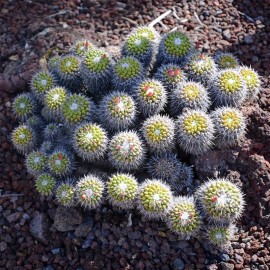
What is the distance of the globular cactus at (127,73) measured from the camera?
3.62m

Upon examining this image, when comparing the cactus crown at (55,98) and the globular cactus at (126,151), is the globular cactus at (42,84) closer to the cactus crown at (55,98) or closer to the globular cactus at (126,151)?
the cactus crown at (55,98)

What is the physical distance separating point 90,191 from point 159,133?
2.17 feet

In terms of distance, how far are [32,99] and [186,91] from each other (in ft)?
4.55

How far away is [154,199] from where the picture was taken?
10.6 ft

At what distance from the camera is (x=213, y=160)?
3617 millimetres

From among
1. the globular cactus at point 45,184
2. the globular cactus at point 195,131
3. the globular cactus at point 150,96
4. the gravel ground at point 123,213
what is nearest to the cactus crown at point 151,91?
the globular cactus at point 150,96

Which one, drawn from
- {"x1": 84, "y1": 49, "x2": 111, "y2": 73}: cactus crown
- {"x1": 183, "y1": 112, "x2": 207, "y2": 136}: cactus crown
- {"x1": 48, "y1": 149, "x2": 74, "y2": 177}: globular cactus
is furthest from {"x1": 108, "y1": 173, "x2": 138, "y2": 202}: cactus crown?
{"x1": 84, "y1": 49, "x2": 111, "y2": 73}: cactus crown

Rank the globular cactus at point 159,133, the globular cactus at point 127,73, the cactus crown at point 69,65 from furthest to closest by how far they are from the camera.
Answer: the cactus crown at point 69,65 < the globular cactus at point 127,73 < the globular cactus at point 159,133

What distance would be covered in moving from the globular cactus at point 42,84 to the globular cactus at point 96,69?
1.07ft

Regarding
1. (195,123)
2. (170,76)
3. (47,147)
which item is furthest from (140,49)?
(47,147)

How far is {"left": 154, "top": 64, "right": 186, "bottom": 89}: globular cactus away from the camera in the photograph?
11.9 ft

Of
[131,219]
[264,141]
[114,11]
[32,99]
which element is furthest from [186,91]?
[114,11]

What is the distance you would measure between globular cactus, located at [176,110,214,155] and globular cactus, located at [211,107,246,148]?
6 centimetres

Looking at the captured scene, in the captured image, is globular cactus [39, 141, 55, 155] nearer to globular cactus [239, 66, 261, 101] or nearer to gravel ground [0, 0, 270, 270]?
gravel ground [0, 0, 270, 270]
